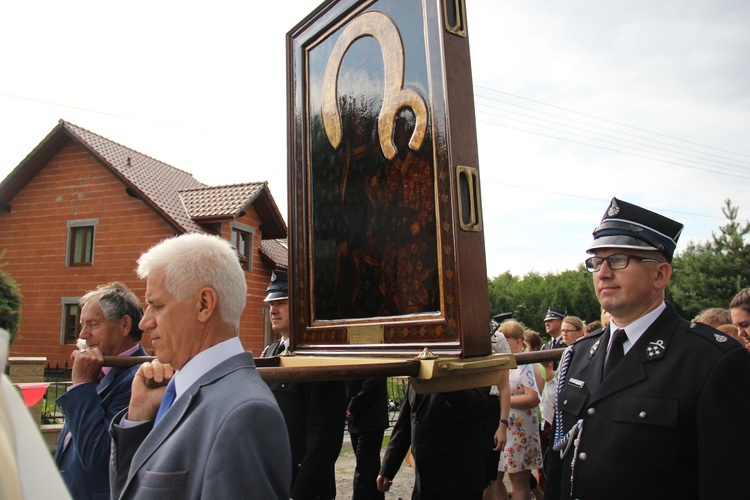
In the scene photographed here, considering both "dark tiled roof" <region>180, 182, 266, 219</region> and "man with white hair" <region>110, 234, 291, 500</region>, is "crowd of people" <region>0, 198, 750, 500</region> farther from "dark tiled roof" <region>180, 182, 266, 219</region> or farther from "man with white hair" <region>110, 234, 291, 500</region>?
"dark tiled roof" <region>180, 182, 266, 219</region>

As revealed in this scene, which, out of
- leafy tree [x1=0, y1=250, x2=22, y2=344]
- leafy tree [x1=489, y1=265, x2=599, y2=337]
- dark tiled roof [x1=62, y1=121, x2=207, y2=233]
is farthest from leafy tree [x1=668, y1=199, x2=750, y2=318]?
leafy tree [x1=0, y1=250, x2=22, y2=344]

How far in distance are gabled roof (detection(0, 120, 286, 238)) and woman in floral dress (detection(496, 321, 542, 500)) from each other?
13896 millimetres

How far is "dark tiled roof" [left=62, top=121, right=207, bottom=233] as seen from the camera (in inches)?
707

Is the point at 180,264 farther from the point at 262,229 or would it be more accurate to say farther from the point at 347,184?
the point at 262,229

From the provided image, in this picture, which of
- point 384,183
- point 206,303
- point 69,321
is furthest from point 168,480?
point 69,321

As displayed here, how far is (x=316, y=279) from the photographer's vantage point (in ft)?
8.53

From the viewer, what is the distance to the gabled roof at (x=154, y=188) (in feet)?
59.8

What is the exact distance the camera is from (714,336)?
1.85m

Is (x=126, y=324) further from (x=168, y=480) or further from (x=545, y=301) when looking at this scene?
(x=545, y=301)

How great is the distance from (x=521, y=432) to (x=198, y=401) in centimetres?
445

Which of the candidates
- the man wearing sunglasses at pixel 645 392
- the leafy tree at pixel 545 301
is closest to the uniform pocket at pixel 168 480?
the man wearing sunglasses at pixel 645 392

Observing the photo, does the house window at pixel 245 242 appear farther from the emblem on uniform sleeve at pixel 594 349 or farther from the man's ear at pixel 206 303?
the man's ear at pixel 206 303

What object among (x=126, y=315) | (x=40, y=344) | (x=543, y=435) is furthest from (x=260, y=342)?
(x=126, y=315)

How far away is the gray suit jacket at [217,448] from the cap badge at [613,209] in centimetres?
140
